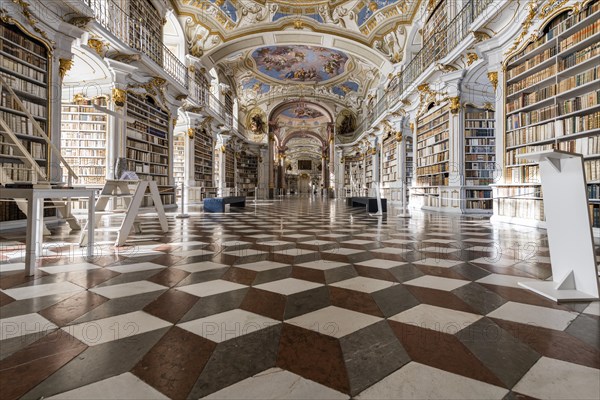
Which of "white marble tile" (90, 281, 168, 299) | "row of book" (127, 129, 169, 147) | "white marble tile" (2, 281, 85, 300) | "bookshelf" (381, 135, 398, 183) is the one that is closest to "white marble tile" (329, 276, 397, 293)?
"white marble tile" (90, 281, 168, 299)

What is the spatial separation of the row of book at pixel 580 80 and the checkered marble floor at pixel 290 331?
3.36 meters

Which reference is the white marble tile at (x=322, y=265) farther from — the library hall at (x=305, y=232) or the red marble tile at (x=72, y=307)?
the red marble tile at (x=72, y=307)

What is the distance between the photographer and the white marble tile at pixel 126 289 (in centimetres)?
164

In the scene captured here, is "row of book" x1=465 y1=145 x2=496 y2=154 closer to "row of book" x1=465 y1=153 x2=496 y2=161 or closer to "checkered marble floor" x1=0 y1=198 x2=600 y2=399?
"row of book" x1=465 y1=153 x2=496 y2=161

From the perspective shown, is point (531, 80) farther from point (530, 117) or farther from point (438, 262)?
point (438, 262)

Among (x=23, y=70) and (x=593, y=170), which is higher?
(x=23, y=70)

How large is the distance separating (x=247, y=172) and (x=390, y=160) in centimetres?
1142

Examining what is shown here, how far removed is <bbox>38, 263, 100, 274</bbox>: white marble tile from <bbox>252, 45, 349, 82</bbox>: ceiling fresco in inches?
567

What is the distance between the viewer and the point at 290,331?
1210 millimetres

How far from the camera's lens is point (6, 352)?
1.02 m

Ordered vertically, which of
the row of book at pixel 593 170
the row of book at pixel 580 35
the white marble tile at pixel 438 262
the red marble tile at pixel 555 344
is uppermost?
the row of book at pixel 580 35

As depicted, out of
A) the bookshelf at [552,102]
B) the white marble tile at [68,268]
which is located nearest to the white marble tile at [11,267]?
the white marble tile at [68,268]

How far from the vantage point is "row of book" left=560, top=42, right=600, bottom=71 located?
398cm

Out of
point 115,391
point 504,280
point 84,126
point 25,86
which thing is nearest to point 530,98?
point 504,280
